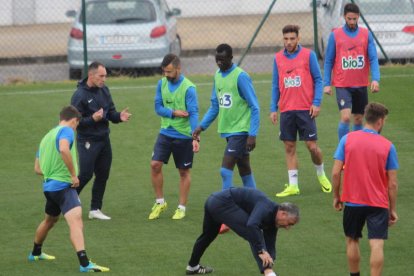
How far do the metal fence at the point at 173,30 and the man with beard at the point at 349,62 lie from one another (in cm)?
673

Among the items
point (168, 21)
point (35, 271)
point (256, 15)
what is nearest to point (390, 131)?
point (168, 21)

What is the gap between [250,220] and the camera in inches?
423

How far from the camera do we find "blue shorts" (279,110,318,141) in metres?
14.9

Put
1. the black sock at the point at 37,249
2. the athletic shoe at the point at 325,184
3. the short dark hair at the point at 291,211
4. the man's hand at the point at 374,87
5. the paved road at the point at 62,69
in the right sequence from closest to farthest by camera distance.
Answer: the short dark hair at the point at 291,211, the black sock at the point at 37,249, the athletic shoe at the point at 325,184, the man's hand at the point at 374,87, the paved road at the point at 62,69

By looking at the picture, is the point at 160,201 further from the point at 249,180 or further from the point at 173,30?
the point at 173,30

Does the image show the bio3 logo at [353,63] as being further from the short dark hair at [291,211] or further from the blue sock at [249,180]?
the short dark hair at [291,211]

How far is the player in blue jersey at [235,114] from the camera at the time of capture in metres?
13.5

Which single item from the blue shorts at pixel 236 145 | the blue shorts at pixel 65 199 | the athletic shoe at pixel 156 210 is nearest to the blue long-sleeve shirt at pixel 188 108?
Result: the blue shorts at pixel 236 145

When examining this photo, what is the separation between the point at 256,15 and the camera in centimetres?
3316

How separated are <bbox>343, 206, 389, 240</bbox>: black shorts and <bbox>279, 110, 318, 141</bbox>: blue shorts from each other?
4.13 meters

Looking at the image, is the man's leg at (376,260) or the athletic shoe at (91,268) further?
the athletic shoe at (91,268)

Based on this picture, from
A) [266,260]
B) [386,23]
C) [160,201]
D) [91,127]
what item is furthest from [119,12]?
[266,260]

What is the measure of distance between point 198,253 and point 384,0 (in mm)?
12903

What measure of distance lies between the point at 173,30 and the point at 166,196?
9.10 m
